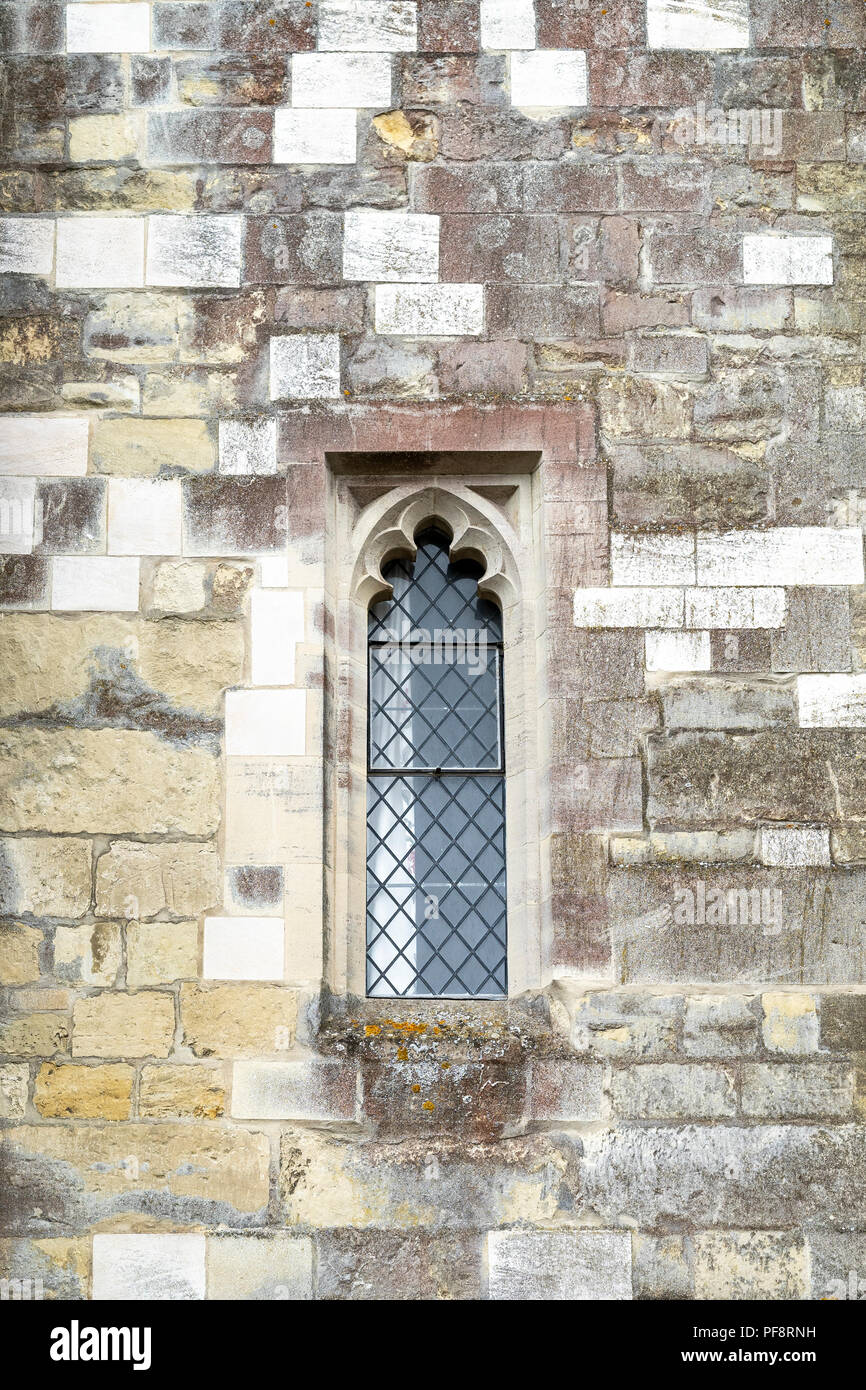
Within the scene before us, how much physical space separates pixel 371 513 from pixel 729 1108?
2.33 metres

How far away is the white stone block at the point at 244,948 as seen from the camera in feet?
18.9

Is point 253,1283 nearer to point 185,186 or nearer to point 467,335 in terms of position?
point 467,335

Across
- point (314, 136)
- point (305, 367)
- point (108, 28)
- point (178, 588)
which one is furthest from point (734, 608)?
point (108, 28)

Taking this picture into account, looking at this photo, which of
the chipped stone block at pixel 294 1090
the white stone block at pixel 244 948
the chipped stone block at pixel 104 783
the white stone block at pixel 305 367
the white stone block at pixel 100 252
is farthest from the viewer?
the white stone block at pixel 100 252

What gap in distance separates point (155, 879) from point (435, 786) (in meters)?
1.02

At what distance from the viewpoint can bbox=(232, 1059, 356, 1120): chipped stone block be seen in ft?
18.5

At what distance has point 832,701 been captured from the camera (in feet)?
19.7

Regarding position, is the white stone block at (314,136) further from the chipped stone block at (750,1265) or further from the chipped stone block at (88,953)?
the chipped stone block at (750,1265)

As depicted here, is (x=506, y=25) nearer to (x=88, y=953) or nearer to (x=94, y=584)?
(x=94, y=584)

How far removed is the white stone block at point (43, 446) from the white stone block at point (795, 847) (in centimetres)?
261

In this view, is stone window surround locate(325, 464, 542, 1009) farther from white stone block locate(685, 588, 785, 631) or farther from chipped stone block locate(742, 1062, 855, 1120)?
chipped stone block locate(742, 1062, 855, 1120)

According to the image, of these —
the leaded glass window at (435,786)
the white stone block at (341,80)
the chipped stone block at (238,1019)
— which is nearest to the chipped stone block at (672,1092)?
the leaded glass window at (435,786)
